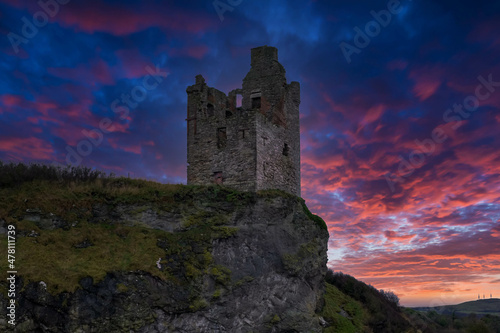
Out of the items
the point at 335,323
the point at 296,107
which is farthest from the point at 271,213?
the point at 296,107

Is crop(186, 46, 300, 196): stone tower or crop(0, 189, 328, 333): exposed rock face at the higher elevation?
crop(186, 46, 300, 196): stone tower

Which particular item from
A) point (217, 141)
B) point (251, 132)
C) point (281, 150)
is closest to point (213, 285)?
point (251, 132)

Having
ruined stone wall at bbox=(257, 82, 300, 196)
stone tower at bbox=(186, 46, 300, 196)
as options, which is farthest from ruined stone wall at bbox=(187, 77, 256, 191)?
ruined stone wall at bbox=(257, 82, 300, 196)

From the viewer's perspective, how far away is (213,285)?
50.6 ft

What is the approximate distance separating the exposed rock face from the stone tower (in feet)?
8.50

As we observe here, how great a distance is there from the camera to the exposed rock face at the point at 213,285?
12031mm

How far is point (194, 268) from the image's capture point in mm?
15180

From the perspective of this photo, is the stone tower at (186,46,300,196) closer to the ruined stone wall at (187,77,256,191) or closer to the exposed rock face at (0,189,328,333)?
the ruined stone wall at (187,77,256,191)

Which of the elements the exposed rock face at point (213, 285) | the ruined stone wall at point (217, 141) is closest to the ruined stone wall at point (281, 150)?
the ruined stone wall at point (217, 141)

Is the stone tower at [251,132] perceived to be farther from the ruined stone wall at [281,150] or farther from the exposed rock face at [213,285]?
the exposed rock face at [213,285]

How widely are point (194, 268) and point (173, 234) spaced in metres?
1.94

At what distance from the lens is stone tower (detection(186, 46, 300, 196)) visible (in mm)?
20688

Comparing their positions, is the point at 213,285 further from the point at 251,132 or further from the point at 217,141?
the point at 217,141

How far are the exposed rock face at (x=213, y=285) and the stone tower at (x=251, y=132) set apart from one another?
2589 millimetres
